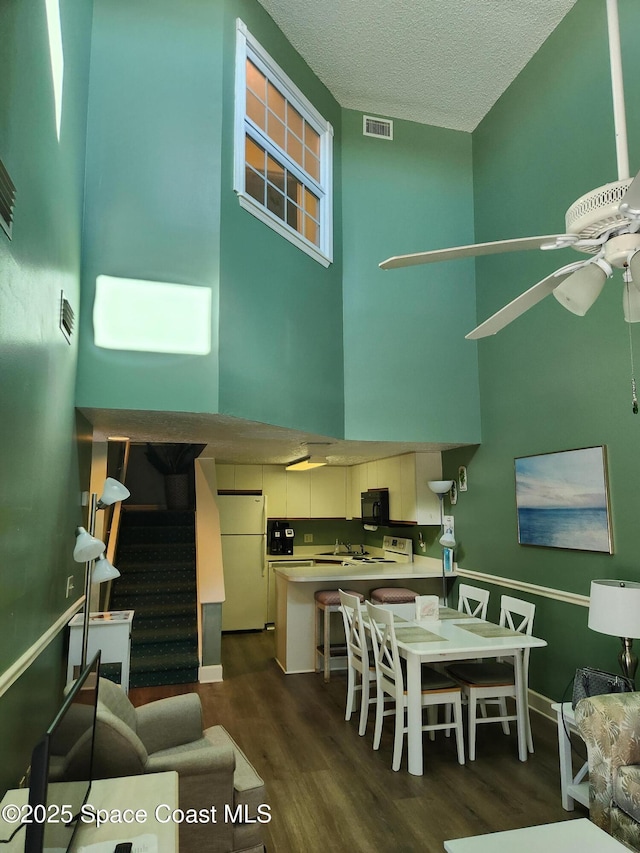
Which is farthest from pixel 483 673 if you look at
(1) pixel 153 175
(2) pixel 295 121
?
(2) pixel 295 121

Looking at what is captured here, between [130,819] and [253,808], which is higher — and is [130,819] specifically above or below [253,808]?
above

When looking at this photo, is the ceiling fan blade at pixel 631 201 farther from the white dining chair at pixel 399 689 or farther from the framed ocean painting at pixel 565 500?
the white dining chair at pixel 399 689

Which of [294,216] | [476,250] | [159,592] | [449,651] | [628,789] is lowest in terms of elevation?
[628,789]

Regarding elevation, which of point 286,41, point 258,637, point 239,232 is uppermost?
point 286,41

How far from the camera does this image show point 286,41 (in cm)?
494

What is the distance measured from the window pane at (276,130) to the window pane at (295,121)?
0.56 ft

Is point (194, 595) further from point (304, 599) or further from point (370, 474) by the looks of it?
point (370, 474)

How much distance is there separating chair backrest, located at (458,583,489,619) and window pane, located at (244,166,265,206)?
3.86 metres

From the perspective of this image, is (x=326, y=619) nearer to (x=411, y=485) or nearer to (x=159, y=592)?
(x=411, y=485)

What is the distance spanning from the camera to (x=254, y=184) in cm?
444

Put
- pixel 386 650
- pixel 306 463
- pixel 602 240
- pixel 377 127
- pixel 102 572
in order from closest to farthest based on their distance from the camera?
pixel 602 240 < pixel 102 572 < pixel 386 650 < pixel 377 127 < pixel 306 463

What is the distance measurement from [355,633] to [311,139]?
175 inches

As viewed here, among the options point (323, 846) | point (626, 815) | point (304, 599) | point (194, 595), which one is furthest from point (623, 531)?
point (194, 595)

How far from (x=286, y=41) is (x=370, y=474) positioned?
5015mm
